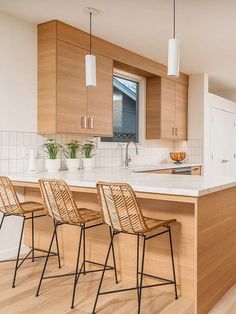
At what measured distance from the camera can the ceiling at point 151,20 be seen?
321 centimetres

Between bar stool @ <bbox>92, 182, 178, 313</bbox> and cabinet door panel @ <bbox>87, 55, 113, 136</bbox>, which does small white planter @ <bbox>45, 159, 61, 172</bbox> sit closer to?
cabinet door panel @ <bbox>87, 55, 113, 136</bbox>

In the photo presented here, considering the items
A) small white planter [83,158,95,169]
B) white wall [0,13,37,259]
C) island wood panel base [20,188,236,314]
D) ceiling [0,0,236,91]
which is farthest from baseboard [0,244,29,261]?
ceiling [0,0,236,91]

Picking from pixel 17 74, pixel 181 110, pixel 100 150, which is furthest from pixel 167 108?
→ pixel 17 74

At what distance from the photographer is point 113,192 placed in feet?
7.43

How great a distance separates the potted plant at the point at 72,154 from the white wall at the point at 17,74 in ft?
1.66

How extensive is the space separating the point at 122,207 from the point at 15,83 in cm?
201

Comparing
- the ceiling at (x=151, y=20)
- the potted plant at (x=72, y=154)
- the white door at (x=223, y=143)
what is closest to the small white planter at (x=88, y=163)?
the potted plant at (x=72, y=154)

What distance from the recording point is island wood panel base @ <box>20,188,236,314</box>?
90.0 inches

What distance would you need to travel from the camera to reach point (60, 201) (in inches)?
101

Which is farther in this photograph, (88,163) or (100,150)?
(100,150)

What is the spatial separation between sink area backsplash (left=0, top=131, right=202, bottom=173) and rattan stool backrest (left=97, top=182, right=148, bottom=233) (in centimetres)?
155

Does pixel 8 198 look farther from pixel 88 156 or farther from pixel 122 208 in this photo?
pixel 88 156

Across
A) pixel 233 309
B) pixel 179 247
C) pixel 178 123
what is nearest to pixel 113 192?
pixel 179 247

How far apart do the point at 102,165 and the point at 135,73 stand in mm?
1544
